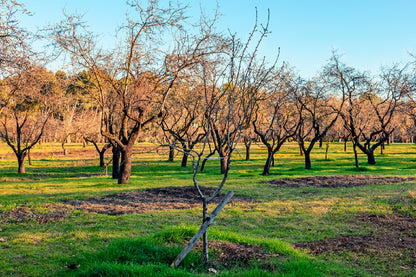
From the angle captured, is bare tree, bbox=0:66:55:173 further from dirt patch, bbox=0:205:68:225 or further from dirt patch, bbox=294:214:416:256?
dirt patch, bbox=294:214:416:256

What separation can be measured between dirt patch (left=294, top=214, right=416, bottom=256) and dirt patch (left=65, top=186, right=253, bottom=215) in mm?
5674

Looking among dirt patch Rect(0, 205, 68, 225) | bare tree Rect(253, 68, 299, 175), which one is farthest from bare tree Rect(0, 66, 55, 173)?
Result: bare tree Rect(253, 68, 299, 175)

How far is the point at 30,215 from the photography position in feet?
31.8

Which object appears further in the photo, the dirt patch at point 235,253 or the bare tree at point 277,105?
the bare tree at point 277,105

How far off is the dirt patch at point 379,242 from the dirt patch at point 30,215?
280 inches

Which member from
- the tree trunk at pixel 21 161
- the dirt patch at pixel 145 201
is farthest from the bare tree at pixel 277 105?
the tree trunk at pixel 21 161

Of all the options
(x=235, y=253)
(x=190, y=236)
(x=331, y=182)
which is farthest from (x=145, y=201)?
(x=331, y=182)

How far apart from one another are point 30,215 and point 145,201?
4138 mm

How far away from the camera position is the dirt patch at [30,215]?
913 centimetres

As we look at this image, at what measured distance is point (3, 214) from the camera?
977cm

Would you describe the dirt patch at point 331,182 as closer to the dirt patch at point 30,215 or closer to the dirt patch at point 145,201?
the dirt patch at point 145,201


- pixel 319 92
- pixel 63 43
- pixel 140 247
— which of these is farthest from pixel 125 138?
pixel 319 92

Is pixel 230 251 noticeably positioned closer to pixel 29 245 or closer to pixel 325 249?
pixel 325 249

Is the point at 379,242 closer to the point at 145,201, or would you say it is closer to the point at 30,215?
the point at 145,201
